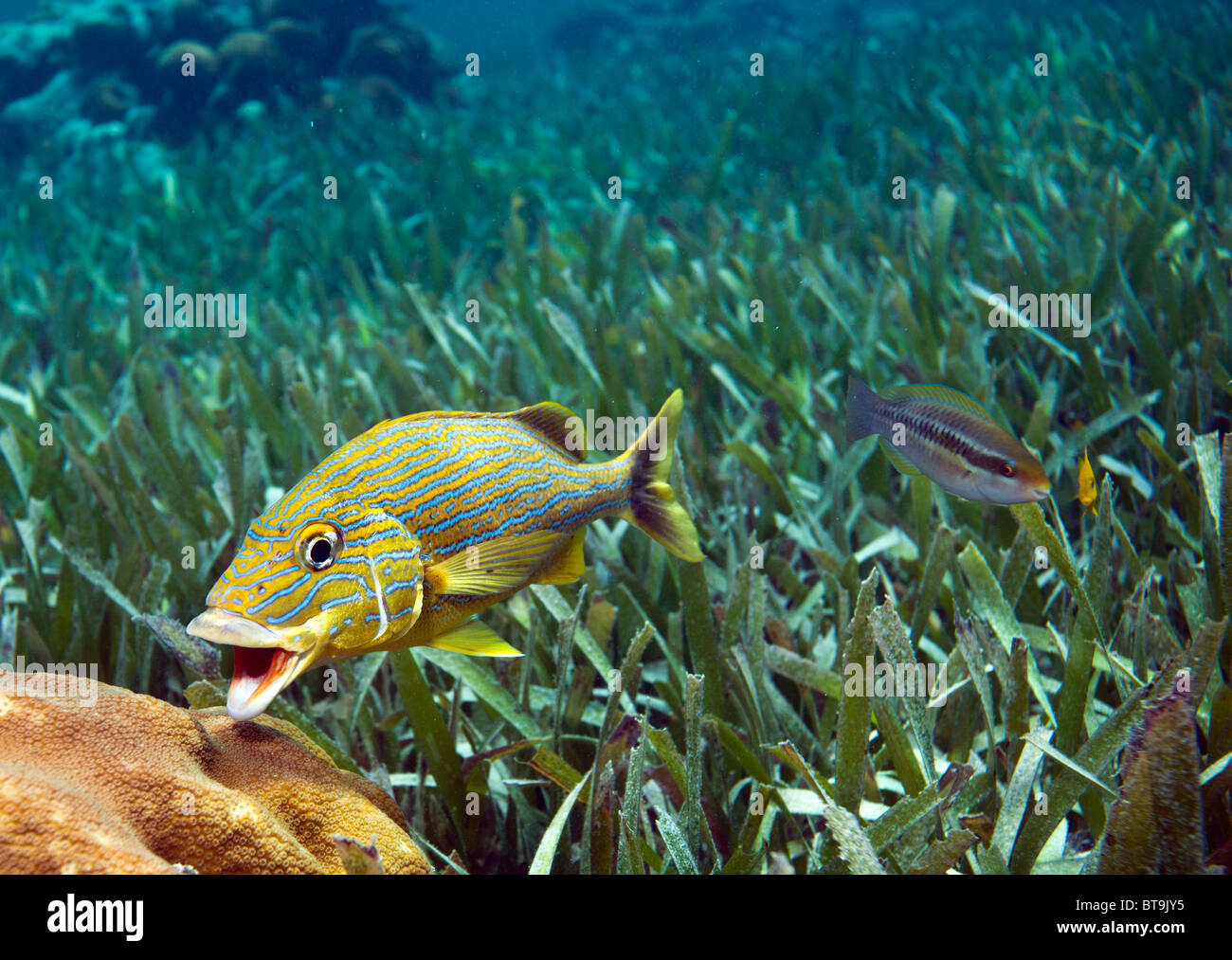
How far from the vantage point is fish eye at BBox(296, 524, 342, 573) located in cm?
130

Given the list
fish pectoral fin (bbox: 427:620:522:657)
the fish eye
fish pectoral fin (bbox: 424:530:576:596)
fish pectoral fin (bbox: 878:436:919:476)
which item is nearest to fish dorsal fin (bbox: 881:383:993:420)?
fish pectoral fin (bbox: 878:436:919:476)

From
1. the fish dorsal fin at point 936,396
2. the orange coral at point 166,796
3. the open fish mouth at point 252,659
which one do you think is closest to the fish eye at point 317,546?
the open fish mouth at point 252,659

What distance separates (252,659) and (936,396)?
5.17 feet

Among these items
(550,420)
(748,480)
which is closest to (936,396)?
(550,420)

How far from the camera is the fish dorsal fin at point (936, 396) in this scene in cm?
190

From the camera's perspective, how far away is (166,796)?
4.10 feet

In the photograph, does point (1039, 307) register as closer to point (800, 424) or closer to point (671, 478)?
point (800, 424)

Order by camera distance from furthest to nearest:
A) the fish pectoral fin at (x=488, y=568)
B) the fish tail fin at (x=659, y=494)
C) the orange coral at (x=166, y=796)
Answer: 1. the fish tail fin at (x=659, y=494)
2. the fish pectoral fin at (x=488, y=568)
3. the orange coral at (x=166, y=796)

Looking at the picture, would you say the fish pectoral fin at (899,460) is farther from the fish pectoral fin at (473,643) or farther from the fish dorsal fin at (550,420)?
the fish pectoral fin at (473,643)

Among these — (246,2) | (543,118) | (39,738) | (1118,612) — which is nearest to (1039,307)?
(1118,612)

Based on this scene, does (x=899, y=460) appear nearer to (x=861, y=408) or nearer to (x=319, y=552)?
(x=861, y=408)

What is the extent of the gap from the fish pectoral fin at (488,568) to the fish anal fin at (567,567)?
14 cm

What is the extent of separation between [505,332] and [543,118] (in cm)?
987

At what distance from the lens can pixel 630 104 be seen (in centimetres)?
1332
